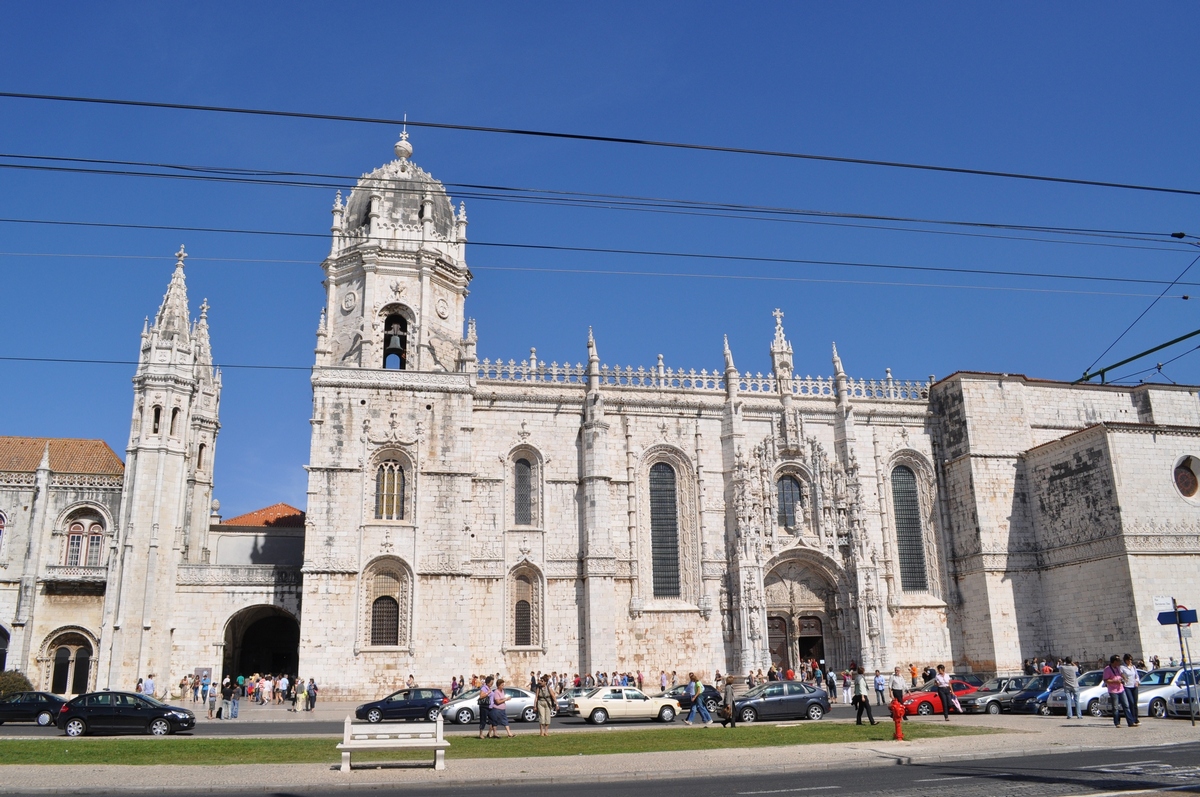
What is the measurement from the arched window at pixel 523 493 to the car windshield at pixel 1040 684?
59.7ft

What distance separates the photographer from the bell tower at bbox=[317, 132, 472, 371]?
3731 cm

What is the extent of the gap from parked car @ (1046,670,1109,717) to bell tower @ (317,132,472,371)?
79.1ft

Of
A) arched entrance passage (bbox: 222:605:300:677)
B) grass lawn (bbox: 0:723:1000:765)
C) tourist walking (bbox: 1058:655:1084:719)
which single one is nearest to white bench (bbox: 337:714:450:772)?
grass lawn (bbox: 0:723:1000:765)

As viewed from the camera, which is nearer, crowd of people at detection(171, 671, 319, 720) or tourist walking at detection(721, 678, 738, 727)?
tourist walking at detection(721, 678, 738, 727)

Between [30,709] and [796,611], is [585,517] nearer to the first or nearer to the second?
[796,611]

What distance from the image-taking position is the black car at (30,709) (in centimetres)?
2784

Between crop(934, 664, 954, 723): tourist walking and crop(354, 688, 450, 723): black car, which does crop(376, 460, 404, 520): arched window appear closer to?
crop(354, 688, 450, 723): black car

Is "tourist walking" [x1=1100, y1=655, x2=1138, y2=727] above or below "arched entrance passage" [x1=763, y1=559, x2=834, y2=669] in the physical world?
below

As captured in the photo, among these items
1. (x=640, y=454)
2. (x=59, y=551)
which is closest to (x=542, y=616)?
(x=640, y=454)

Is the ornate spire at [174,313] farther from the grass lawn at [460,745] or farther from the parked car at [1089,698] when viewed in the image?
the parked car at [1089,698]

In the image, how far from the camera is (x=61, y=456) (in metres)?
42.2

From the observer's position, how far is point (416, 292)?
125 feet

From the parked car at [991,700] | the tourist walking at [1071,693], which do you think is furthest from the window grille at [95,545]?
the tourist walking at [1071,693]

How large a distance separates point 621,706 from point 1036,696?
12.0 m
